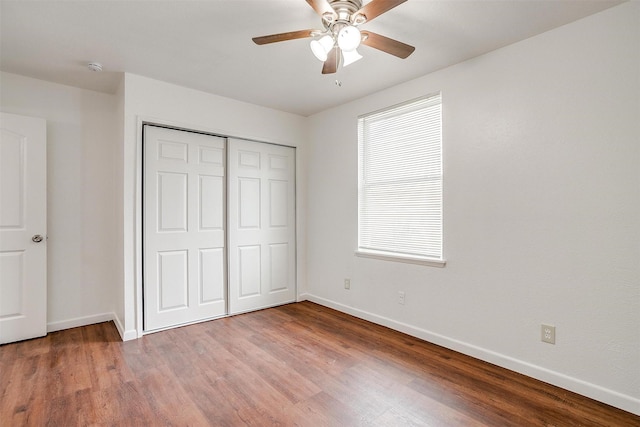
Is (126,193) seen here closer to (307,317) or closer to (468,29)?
(307,317)

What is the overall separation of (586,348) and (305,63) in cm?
292

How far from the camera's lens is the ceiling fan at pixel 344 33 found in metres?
1.65

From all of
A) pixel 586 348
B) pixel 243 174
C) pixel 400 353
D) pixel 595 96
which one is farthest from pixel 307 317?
pixel 595 96

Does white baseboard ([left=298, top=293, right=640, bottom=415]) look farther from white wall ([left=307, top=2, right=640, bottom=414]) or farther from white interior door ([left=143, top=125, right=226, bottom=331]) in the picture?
white interior door ([left=143, top=125, right=226, bottom=331])

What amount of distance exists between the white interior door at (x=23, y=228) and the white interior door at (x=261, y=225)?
5.61 ft

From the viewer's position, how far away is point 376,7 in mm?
1633

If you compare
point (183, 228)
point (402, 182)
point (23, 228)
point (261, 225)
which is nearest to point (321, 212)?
point (261, 225)

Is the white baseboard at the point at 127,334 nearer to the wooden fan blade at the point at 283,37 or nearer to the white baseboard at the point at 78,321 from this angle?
the white baseboard at the point at 78,321

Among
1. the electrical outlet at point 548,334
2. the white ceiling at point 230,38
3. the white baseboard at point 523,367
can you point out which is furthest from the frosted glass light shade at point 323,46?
the white baseboard at point 523,367

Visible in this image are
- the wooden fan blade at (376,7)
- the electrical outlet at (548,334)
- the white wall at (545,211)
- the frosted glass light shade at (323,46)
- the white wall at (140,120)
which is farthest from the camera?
the white wall at (140,120)

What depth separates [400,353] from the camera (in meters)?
2.63

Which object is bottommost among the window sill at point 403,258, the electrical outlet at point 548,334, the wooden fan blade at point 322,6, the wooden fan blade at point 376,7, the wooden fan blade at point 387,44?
the electrical outlet at point 548,334

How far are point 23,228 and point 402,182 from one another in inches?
141

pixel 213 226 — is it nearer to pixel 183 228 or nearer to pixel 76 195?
pixel 183 228
